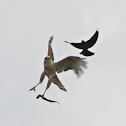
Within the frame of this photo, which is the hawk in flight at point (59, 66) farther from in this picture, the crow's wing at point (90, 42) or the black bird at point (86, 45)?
the crow's wing at point (90, 42)

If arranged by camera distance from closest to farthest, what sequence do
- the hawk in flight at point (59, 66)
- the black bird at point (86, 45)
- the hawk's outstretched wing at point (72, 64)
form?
the hawk in flight at point (59, 66) < the black bird at point (86, 45) < the hawk's outstretched wing at point (72, 64)

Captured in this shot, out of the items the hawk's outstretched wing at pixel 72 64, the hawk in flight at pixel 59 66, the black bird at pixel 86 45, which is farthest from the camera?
the hawk's outstretched wing at pixel 72 64

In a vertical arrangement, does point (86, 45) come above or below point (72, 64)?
above

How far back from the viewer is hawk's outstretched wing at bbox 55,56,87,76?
1025 cm

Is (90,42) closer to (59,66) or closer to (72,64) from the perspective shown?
(72,64)

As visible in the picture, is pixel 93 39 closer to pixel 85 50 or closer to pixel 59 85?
pixel 85 50

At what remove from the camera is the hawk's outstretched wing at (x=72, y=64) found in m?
10.2

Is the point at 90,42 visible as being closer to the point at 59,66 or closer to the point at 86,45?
the point at 86,45

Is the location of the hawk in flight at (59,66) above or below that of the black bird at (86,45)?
below

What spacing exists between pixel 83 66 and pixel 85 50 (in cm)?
56

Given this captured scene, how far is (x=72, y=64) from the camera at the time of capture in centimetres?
1047

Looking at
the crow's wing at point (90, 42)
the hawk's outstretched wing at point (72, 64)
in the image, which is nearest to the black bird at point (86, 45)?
the crow's wing at point (90, 42)

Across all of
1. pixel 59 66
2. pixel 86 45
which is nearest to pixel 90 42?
pixel 86 45

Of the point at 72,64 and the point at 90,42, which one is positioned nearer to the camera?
the point at 90,42
